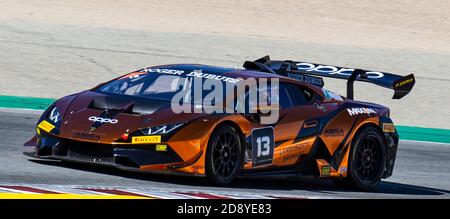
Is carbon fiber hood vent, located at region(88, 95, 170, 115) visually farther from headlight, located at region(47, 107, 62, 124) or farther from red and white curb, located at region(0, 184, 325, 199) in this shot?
Result: red and white curb, located at region(0, 184, 325, 199)

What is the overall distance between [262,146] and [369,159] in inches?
68.9

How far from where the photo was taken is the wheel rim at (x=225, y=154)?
31.9 ft

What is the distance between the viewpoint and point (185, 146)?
31.2ft

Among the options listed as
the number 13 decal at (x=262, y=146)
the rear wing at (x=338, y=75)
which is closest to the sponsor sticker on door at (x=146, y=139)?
the number 13 decal at (x=262, y=146)

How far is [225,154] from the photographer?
978 cm

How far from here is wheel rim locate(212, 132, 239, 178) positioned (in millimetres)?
9711

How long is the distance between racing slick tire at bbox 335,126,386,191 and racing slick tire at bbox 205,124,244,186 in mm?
1750

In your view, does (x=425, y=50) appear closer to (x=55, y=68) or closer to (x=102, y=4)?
(x=102, y=4)

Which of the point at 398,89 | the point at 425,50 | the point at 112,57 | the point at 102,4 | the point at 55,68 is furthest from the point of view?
the point at 102,4

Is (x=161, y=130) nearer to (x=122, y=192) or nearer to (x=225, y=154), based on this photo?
(x=225, y=154)

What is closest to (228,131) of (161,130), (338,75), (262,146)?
(262,146)

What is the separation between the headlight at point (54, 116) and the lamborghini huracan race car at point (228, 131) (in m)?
0.01

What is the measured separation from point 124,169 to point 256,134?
129cm

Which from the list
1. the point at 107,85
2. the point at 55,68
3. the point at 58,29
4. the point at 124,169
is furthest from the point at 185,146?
the point at 58,29
